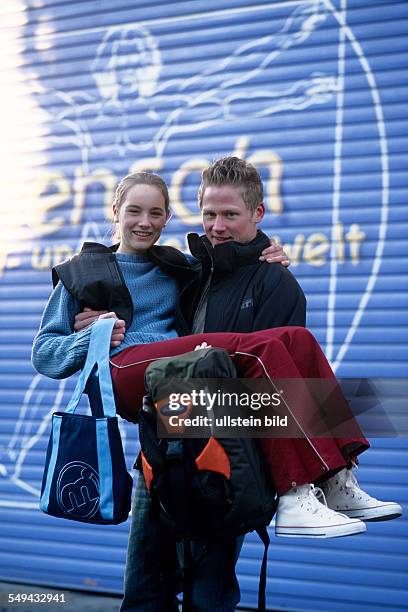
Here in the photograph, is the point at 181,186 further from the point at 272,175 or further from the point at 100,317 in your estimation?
the point at 100,317

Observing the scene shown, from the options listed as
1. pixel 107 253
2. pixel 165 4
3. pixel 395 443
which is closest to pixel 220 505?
pixel 107 253

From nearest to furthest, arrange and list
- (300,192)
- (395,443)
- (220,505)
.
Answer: (220,505), (395,443), (300,192)

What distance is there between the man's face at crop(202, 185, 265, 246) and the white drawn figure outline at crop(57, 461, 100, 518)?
87 centimetres

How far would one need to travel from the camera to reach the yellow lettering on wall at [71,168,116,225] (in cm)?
547

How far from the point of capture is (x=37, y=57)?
227 inches

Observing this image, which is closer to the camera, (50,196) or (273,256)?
(273,256)

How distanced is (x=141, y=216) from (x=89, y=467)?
0.92 metres

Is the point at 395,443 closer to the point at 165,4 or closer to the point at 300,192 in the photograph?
the point at 300,192

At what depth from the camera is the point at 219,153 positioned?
515cm

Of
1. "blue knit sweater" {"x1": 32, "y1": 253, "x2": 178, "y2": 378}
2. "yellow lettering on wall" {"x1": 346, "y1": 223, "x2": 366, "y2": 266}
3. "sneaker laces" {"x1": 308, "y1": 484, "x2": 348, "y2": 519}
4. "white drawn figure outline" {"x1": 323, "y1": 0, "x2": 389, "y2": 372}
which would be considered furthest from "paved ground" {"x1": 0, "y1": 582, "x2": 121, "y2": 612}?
"sneaker laces" {"x1": 308, "y1": 484, "x2": 348, "y2": 519}

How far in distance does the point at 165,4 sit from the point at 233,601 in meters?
4.13

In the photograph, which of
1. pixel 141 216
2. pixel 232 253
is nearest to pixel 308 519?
pixel 232 253

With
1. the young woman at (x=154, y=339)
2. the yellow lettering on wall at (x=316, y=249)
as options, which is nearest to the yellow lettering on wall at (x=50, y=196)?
the yellow lettering on wall at (x=316, y=249)

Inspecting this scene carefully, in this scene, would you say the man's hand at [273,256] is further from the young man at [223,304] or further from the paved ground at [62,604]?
the paved ground at [62,604]
